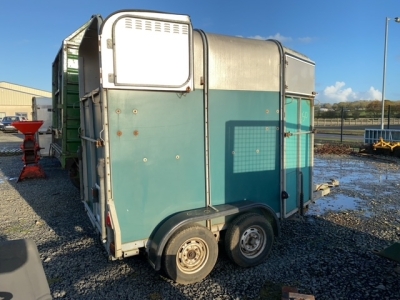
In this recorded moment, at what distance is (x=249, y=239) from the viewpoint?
4.20m

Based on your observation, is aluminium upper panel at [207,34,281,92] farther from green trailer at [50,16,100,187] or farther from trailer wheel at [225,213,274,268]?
green trailer at [50,16,100,187]

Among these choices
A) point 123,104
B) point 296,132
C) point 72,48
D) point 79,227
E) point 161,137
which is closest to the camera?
point 123,104

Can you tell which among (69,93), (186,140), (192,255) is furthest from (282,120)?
(69,93)

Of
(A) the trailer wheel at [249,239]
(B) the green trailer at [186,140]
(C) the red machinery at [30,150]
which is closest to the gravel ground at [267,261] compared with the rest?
(A) the trailer wheel at [249,239]

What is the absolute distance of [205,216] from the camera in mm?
3787

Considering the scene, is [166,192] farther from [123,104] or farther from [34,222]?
[34,222]

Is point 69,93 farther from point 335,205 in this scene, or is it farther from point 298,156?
point 335,205

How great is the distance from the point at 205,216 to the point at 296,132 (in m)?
2.27

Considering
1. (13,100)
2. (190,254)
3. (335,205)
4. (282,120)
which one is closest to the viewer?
(190,254)

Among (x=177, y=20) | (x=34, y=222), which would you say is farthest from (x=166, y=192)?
(x=34, y=222)

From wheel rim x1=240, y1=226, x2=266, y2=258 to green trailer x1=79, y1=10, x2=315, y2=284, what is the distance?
2 centimetres

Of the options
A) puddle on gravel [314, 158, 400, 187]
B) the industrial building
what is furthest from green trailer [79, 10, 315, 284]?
the industrial building

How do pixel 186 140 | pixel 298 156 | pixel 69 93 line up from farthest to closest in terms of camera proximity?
1. pixel 69 93
2. pixel 298 156
3. pixel 186 140

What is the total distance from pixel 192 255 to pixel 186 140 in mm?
1402
